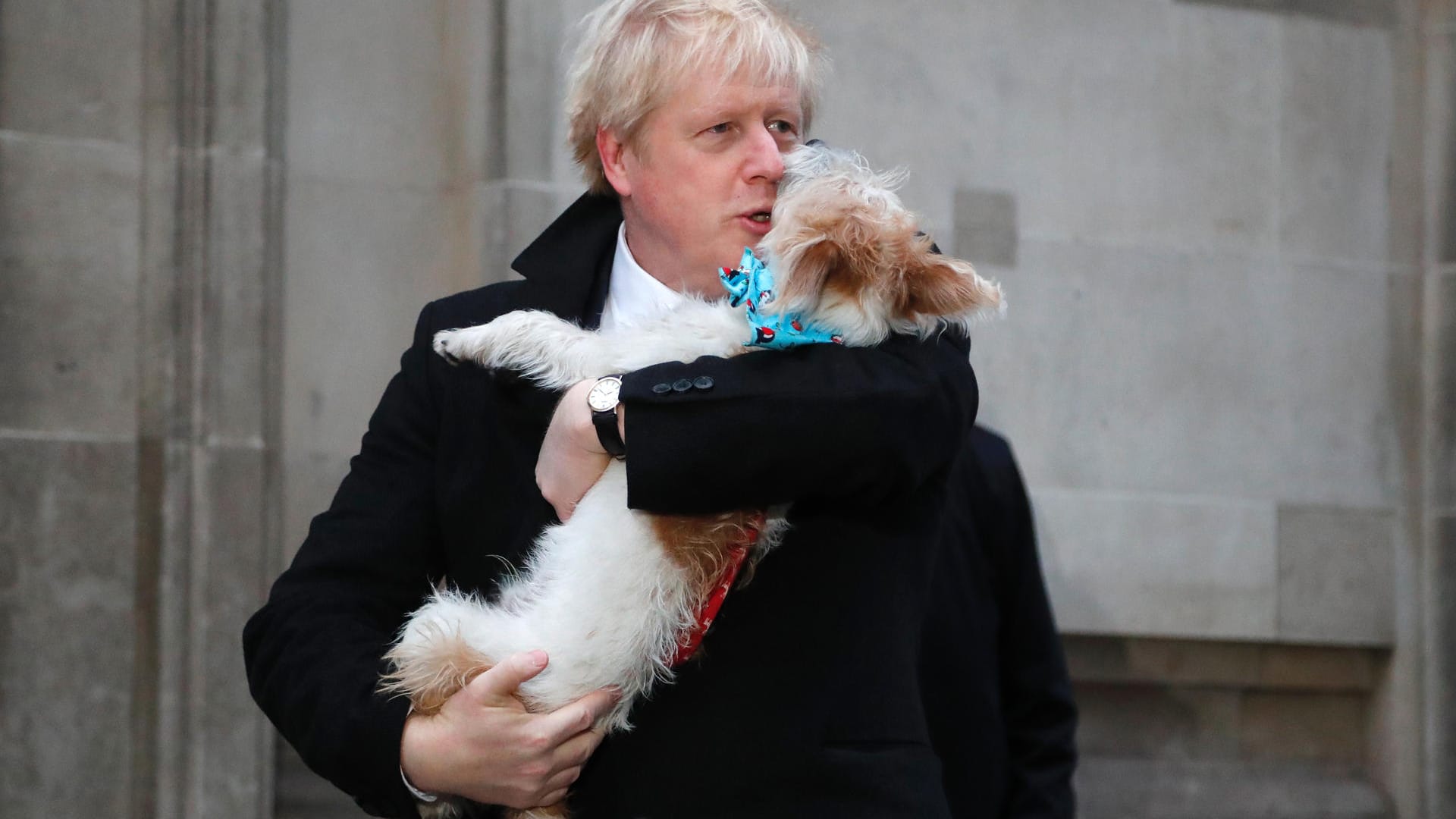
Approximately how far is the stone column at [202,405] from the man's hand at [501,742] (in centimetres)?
224

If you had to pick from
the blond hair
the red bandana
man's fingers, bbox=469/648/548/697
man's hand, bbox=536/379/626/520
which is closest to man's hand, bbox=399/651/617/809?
man's fingers, bbox=469/648/548/697

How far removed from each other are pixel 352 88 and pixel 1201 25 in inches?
106

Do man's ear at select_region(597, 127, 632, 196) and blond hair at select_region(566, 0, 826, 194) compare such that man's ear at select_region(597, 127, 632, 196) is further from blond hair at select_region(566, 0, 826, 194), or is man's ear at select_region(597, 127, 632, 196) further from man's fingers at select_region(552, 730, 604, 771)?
man's fingers at select_region(552, 730, 604, 771)

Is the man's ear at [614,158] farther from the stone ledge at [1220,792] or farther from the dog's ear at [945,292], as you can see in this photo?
the stone ledge at [1220,792]

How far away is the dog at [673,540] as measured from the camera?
227cm

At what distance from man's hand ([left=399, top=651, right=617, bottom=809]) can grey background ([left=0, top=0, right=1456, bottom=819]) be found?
2.09 metres

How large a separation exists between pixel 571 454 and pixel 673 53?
641 mm

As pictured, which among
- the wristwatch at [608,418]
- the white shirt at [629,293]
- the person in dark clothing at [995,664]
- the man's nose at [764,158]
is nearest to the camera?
the wristwatch at [608,418]

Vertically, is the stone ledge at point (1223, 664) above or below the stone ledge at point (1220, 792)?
above

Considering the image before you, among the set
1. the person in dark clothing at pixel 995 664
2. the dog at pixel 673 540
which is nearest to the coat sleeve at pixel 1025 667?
the person in dark clothing at pixel 995 664

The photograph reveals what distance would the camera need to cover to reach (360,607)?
2.45 m

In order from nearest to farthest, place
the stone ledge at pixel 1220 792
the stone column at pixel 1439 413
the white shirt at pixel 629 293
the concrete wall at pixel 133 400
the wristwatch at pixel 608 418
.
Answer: the wristwatch at pixel 608 418
the white shirt at pixel 629 293
the concrete wall at pixel 133 400
the stone ledge at pixel 1220 792
the stone column at pixel 1439 413

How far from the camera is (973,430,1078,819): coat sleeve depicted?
379 cm

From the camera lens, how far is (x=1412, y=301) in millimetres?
5707
